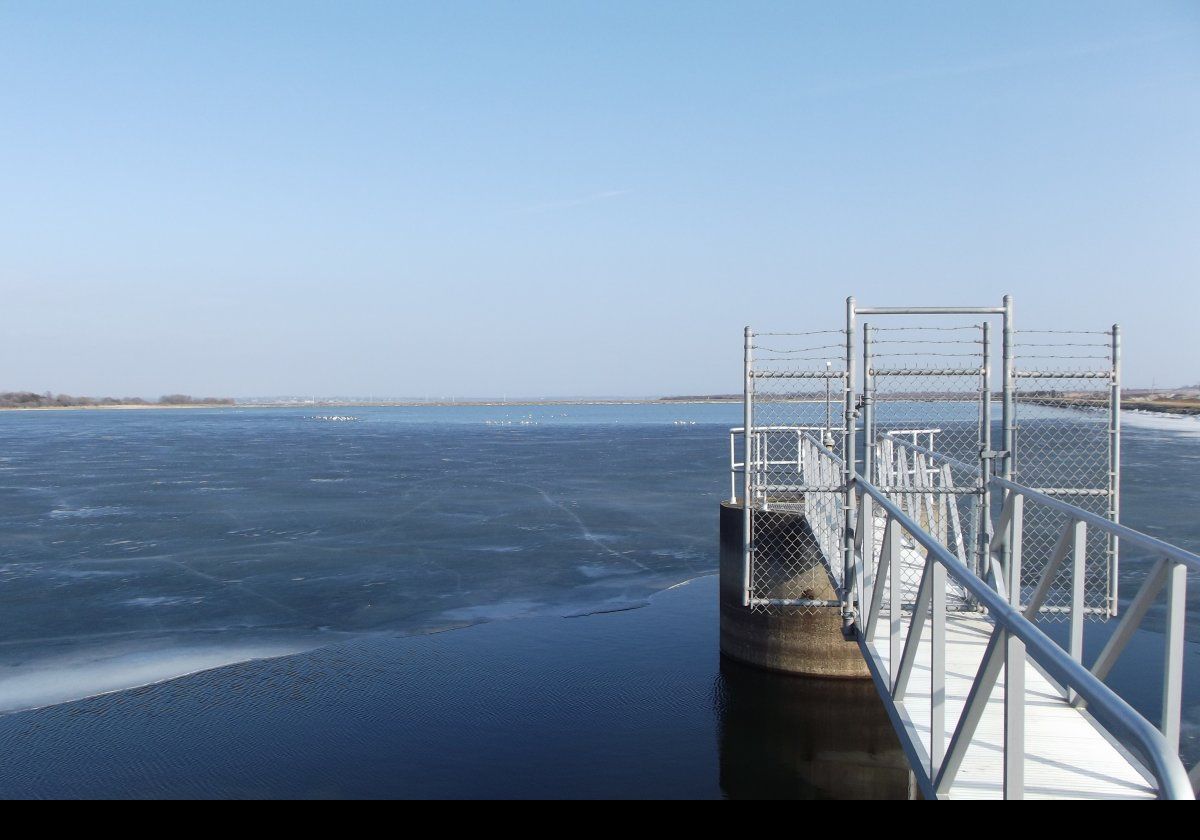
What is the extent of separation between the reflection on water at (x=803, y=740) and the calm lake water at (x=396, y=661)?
3 centimetres

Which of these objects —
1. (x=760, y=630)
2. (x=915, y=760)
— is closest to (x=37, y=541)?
(x=760, y=630)

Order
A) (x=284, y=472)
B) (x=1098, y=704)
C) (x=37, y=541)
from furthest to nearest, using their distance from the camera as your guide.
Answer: (x=284, y=472)
(x=37, y=541)
(x=1098, y=704)

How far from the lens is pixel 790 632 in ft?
37.6

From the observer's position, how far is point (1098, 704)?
2689mm

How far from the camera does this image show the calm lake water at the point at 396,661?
9.32 meters

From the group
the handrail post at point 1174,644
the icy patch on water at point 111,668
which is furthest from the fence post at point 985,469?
the icy patch on water at point 111,668

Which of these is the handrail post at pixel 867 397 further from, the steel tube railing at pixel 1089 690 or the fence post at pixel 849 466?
the steel tube railing at pixel 1089 690

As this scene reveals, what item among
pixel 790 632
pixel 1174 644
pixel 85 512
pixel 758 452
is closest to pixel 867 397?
pixel 758 452

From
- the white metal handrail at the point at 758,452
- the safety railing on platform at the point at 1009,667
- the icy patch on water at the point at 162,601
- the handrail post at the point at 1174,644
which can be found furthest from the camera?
the icy patch on water at the point at 162,601

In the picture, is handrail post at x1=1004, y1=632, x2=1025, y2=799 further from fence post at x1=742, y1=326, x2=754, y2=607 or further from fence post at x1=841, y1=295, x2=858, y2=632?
fence post at x1=742, y1=326, x2=754, y2=607

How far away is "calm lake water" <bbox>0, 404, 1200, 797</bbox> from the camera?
9.32m

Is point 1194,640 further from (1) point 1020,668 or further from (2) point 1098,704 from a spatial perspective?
(2) point 1098,704

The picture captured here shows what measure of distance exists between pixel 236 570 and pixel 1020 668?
54.5 ft

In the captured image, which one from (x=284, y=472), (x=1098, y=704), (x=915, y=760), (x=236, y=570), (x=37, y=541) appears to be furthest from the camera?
(x=284, y=472)
